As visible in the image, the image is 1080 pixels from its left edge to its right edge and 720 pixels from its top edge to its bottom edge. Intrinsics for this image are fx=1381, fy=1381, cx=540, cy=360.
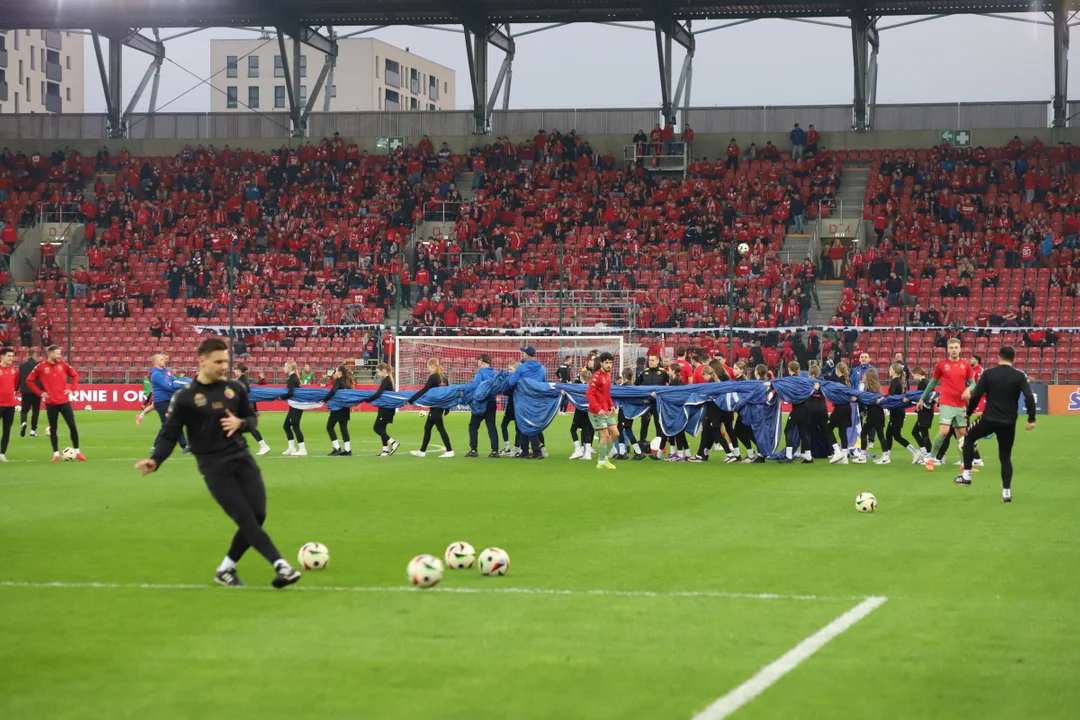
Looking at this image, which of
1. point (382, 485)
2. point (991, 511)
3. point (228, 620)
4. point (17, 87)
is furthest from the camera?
point (17, 87)

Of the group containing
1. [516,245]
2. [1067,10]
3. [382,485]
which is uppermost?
[1067,10]

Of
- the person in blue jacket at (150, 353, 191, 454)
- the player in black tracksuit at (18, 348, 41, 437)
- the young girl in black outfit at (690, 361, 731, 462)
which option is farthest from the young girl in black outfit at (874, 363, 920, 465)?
the player in black tracksuit at (18, 348, 41, 437)

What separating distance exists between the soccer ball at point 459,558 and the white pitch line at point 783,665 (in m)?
3.24

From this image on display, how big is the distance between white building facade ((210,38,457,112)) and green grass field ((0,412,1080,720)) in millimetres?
95342

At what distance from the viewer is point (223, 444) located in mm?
10141

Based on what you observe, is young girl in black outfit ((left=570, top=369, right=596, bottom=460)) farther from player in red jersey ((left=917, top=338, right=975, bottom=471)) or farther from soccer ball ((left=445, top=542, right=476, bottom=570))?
soccer ball ((left=445, top=542, right=476, bottom=570))

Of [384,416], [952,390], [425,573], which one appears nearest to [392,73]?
[384,416]

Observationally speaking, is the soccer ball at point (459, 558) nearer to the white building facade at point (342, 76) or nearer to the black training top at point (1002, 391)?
the black training top at point (1002, 391)

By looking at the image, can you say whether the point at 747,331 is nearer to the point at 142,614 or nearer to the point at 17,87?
the point at 142,614

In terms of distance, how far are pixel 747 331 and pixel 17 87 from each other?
7528 centimetres

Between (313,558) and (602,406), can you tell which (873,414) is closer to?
(602,406)

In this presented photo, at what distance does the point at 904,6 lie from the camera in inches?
1961

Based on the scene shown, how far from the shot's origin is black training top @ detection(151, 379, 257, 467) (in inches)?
398

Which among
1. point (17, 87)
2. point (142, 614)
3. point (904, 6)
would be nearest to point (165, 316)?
point (904, 6)
